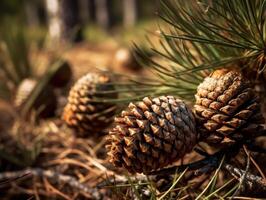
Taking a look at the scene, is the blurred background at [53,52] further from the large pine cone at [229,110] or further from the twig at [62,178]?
the twig at [62,178]

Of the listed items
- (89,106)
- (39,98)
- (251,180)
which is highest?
(39,98)

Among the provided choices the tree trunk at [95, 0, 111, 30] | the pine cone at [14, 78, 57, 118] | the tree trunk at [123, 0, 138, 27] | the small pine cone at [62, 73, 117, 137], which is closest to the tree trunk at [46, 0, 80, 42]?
the pine cone at [14, 78, 57, 118]

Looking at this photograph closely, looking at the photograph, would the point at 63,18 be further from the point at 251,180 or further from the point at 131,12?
the point at 131,12

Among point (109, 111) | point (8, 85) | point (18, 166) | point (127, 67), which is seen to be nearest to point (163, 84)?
point (109, 111)

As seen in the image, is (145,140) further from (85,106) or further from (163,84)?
(85,106)

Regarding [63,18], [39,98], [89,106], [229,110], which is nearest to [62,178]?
[89,106]

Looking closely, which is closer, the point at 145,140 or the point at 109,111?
the point at 145,140

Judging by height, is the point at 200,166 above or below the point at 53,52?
below
